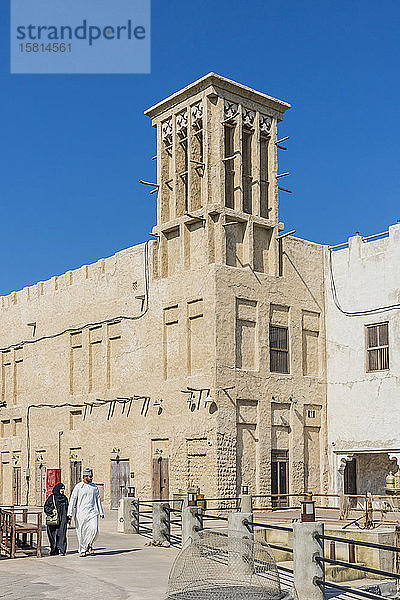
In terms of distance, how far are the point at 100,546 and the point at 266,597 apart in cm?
778

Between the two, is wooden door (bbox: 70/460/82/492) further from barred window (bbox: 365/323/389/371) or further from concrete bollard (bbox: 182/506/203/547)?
concrete bollard (bbox: 182/506/203/547)

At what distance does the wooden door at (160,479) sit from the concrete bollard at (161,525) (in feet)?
36.8

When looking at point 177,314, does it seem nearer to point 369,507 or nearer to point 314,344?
point 314,344

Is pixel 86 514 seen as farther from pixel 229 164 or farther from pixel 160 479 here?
pixel 229 164

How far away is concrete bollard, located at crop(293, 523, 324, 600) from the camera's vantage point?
11.8m

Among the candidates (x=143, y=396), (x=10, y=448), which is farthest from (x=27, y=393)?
(x=143, y=396)

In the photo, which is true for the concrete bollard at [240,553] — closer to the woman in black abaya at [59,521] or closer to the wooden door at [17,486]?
the woman in black abaya at [59,521]

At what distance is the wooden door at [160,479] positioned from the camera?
3023 cm

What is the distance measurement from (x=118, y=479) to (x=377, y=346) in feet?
36.8

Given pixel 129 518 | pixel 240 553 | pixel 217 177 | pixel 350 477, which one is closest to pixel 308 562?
pixel 240 553

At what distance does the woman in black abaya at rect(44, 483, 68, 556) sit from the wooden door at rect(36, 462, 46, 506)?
19.7m

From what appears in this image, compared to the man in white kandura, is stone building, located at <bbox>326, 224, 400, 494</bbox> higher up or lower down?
higher up

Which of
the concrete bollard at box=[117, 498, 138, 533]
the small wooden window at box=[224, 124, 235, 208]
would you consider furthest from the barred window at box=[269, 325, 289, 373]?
the concrete bollard at box=[117, 498, 138, 533]

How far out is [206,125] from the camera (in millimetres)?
30391
